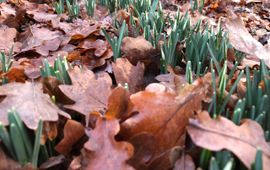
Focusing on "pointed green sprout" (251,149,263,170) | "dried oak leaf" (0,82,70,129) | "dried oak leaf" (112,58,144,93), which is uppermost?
"dried oak leaf" (0,82,70,129)

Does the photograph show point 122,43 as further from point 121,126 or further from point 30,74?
point 121,126

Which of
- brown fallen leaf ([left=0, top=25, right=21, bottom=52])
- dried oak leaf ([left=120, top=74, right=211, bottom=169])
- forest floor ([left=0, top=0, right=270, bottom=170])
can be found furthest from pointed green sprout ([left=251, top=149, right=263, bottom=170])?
brown fallen leaf ([left=0, top=25, right=21, bottom=52])

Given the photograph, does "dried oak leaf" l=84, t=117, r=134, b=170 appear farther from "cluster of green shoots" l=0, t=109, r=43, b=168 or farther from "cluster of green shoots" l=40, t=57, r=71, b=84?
"cluster of green shoots" l=40, t=57, r=71, b=84

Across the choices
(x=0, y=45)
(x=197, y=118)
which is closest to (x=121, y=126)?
(x=197, y=118)

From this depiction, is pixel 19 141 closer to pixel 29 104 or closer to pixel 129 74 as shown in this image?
pixel 29 104

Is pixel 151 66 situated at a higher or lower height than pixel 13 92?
lower

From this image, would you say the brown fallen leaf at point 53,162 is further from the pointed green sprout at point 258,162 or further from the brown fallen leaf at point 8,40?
the brown fallen leaf at point 8,40

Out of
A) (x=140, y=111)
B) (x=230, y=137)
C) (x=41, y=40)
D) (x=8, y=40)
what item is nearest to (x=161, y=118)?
(x=140, y=111)
